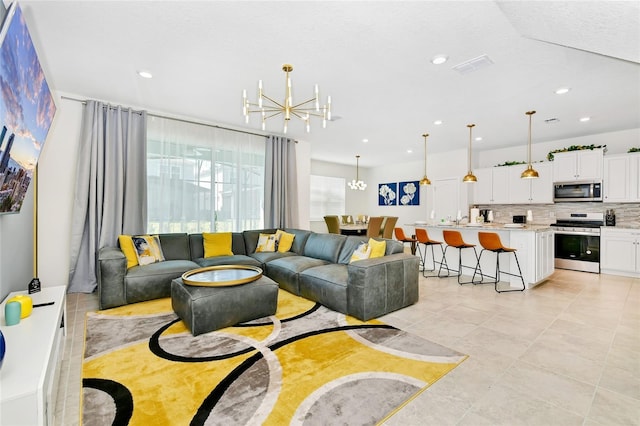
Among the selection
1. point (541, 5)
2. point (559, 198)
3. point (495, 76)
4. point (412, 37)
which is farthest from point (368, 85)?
point (559, 198)

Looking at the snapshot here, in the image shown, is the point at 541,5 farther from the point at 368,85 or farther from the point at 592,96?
the point at 592,96

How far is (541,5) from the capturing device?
74.2 inches

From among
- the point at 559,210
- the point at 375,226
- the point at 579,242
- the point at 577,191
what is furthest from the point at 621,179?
the point at 375,226

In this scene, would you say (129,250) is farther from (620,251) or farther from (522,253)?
(620,251)

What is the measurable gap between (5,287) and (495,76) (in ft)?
16.6

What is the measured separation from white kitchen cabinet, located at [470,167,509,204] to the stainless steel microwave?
92 centimetres

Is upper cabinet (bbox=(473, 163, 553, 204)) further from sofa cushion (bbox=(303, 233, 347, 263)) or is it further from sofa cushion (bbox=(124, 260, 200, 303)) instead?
sofa cushion (bbox=(124, 260, 200, 303))

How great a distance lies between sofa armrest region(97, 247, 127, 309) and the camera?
3383 millimetres

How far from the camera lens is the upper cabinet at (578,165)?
18.0 feet

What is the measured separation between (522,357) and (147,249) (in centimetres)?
436

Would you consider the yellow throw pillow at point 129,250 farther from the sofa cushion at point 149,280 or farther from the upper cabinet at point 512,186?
the upper cabinet at point 512,186

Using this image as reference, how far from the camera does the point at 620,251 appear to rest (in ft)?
17.0

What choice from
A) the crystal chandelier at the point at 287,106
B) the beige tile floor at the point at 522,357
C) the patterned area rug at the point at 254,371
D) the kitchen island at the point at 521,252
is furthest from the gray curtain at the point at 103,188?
the kitchen island at the point at 521,252

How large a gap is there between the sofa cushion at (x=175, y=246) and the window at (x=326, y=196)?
4.91 meters
